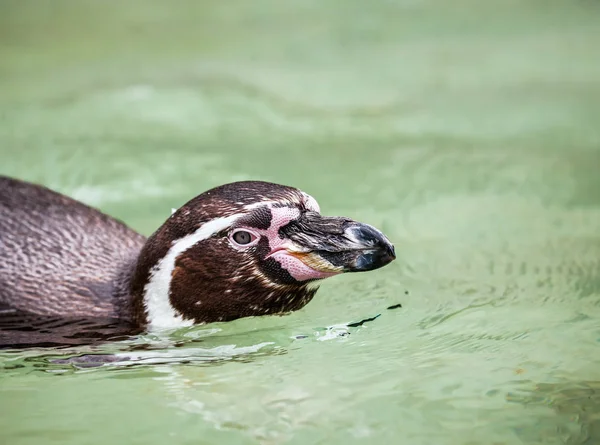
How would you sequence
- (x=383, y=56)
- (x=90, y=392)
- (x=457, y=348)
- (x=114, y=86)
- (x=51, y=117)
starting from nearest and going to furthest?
(x=90, y=392) < (x=457, y=348) < (x=51, y=117) < (x=114, y=86) < (x=383, y=56)

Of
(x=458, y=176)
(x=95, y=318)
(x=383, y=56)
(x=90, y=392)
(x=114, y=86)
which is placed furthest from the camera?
(x=383, y=56)

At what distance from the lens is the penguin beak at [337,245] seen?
3771mm

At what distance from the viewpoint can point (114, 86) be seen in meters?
7.32

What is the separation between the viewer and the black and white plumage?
12.7ft

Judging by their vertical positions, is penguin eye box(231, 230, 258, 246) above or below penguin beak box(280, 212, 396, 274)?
above

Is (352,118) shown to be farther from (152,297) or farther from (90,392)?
(90,392)

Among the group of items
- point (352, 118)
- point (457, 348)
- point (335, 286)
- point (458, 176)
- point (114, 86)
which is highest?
point (114, 86)

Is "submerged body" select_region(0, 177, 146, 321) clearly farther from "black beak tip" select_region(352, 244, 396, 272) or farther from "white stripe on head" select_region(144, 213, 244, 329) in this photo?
"black beak tip" select_region(352, 244, 396, 272)

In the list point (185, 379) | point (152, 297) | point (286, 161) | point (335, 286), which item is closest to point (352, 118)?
point (286, 161)

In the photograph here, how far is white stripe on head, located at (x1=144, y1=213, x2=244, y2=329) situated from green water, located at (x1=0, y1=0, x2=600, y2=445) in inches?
3.4

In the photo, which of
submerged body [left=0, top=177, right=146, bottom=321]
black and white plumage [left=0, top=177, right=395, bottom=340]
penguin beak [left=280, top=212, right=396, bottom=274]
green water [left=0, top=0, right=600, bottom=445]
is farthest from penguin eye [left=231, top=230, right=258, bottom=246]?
submerged body [left=0, top=177, right=146, bottom=321]

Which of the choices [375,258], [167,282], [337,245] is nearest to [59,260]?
[167,282]

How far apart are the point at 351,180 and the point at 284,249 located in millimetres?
2116

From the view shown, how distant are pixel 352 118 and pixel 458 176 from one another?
1181 millimetres
